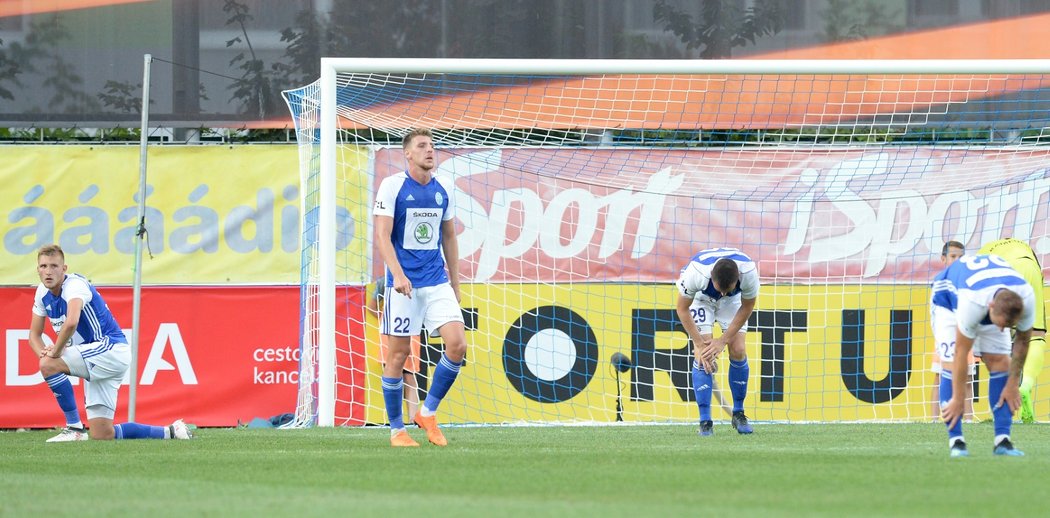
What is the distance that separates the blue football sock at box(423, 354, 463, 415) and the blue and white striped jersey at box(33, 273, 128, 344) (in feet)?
9.33

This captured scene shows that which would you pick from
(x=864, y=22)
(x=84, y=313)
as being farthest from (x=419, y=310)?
(x=864, y=22)

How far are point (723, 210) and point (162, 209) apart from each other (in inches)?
218

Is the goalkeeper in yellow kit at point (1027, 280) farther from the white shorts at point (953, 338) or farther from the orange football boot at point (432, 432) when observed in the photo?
the orange football boot at point (432, 432)

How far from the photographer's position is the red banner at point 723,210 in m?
13.7

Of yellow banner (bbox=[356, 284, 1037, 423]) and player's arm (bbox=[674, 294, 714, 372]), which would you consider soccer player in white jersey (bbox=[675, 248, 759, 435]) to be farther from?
yellow banner (bbox=[356, 284, 1037, 423])

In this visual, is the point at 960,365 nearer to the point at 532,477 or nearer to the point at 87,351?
the point at 532,477

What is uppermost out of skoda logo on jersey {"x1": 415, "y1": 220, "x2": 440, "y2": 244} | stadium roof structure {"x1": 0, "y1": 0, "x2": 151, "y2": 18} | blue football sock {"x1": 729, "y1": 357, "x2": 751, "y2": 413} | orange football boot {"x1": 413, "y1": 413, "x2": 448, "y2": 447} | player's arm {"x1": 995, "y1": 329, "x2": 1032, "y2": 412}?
stadium roof structure {"x1": 0, "y1": 0, "x2": 151, "y2": 18}

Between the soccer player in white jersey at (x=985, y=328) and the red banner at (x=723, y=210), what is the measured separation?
6.11m

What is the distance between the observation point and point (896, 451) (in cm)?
802

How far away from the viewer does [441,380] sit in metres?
8.67

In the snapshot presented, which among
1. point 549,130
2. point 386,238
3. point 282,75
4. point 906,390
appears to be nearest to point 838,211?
point 906,390

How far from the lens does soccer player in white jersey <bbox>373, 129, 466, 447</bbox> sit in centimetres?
848

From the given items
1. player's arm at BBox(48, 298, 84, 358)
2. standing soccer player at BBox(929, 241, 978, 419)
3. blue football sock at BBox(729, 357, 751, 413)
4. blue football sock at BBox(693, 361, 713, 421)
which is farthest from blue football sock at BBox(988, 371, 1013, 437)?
player's arm at BBox(48, 298, 84, 358)

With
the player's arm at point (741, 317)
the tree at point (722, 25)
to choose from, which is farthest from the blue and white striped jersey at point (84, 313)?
the tree at point (722, 25)
